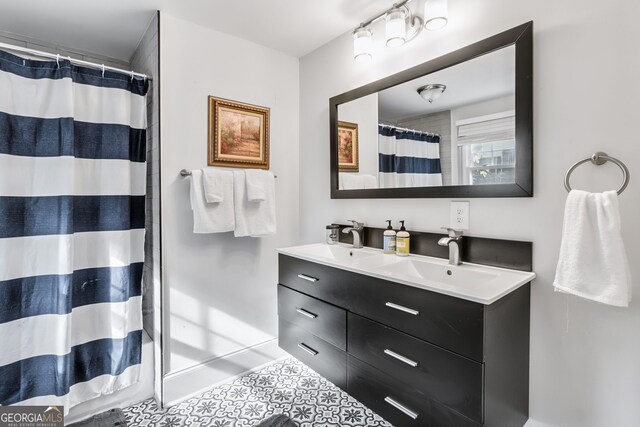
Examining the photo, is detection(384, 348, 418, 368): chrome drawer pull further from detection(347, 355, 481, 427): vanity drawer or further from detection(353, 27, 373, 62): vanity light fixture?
detection(353, 27, 373, 62): vanity light fixture

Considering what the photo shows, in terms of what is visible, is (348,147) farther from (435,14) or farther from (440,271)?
(440,271)

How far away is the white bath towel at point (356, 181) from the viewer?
1962 millimetres

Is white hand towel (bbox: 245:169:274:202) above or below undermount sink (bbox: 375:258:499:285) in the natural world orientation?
above

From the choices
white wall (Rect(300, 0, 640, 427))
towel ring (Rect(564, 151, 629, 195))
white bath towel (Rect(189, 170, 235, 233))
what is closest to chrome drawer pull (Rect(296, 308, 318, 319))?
white bath towel (Rect(189, 170, 235, 233))

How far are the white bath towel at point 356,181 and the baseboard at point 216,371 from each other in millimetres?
1278

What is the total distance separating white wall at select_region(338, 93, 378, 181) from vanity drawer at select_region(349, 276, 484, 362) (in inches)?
32.0

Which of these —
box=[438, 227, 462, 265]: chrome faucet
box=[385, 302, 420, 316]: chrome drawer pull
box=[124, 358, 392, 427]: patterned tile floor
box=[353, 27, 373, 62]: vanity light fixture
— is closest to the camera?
box=[385, 302, 420, 316]: chrome drawer pull

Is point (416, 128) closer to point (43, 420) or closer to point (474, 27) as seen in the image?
point (474, 27)

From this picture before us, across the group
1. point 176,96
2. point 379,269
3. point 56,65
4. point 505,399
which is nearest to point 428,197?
point 379,269

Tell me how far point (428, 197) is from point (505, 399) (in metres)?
0.92

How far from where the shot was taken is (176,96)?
1900 mm

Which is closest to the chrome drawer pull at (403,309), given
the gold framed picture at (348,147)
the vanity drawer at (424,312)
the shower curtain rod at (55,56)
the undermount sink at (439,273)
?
the vanity drawer at (424,312)

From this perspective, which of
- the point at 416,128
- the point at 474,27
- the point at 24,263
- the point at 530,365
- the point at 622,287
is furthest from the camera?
the point at 416,128

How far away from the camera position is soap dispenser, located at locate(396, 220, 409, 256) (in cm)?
171
